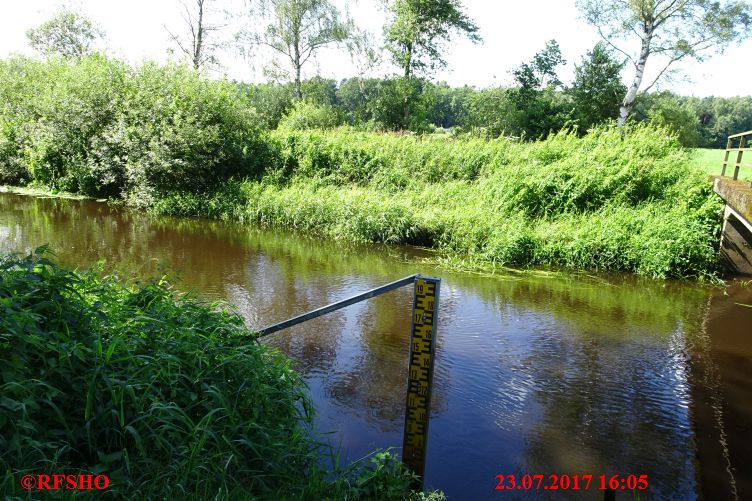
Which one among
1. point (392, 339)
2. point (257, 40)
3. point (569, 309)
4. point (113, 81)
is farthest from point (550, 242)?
point (257, 40)

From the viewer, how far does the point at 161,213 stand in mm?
17109

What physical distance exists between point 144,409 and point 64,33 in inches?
2345

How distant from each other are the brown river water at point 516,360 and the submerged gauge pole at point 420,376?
0.43m

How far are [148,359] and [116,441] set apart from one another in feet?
2.15

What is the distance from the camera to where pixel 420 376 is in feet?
12.7

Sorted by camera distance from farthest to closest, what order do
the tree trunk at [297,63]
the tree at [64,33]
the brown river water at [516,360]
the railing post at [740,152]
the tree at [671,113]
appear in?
the tree at [64,33] → the tree trunk at [297,63] → the tree at [671,113] → the railing post at [740,152] → the brown river water at [516,360]

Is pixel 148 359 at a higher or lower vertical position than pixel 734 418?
higher

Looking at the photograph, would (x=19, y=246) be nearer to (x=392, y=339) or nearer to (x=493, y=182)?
(x=392, y=339)

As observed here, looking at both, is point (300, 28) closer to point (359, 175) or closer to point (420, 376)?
point (359, 175)

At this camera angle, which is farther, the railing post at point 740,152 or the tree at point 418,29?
the tree at point 418,29

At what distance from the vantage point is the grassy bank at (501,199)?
1198 centimetres

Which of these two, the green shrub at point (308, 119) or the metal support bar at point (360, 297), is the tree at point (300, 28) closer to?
the green shrub at point (308, 119)

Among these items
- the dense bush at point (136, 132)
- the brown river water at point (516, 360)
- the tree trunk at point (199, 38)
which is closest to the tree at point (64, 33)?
the tree trunk at point (199, 38)
